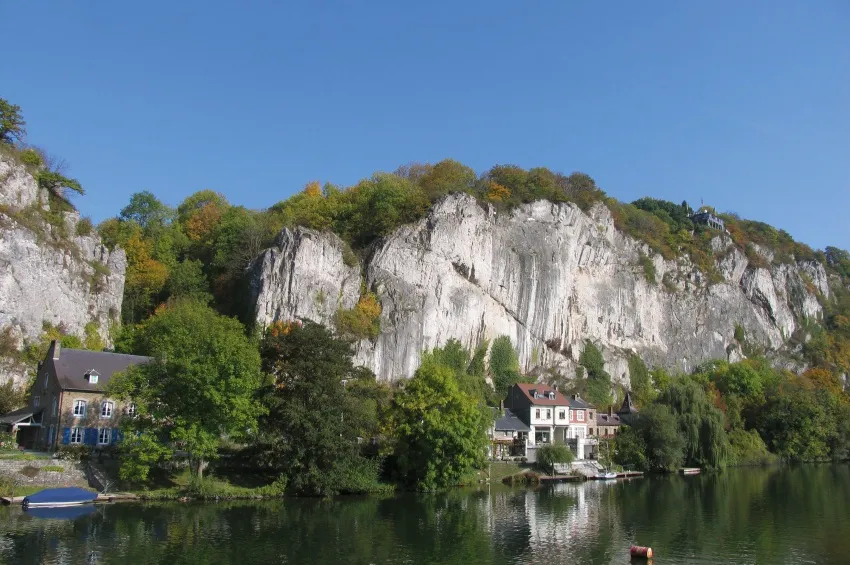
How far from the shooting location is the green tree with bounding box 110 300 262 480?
1444 inches

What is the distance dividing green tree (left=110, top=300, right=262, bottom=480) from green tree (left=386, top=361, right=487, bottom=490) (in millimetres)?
9764

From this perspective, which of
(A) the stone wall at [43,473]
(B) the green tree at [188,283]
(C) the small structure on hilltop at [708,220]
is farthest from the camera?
(C) the small structure on hilltop at [708,220]

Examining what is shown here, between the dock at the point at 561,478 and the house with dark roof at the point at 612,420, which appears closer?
the dock at the point at 561,478

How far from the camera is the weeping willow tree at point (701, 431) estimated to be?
190 ft

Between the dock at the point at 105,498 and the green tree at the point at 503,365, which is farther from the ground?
the green tree at the point at 503,365

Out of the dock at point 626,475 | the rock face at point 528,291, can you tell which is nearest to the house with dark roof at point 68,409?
the rock face at point 528,291

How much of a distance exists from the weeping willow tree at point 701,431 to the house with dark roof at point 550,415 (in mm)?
8714

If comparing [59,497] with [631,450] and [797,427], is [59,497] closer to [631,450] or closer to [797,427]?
[631,450]

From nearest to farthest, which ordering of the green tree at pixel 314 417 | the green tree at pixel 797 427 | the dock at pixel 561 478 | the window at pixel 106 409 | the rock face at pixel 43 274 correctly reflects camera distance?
the green tree at pixel 314 417, the window at pixel 106 409, the rock face at pixel 43 274, the dock at pixel 561 478, the green tree at pixel 797 427

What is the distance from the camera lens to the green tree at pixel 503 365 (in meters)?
69.1

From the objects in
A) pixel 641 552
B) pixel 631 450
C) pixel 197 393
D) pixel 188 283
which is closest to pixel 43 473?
pixel 197 393

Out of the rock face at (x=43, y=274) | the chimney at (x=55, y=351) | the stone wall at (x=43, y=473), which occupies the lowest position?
the stone wall at (x=43, y=473)

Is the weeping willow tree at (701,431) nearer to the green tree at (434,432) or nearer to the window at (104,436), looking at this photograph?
the green tree at (434,432)

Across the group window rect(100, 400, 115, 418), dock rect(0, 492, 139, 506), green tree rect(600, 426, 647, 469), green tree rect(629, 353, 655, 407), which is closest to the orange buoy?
dock rect(0, 492, 139, 506)
